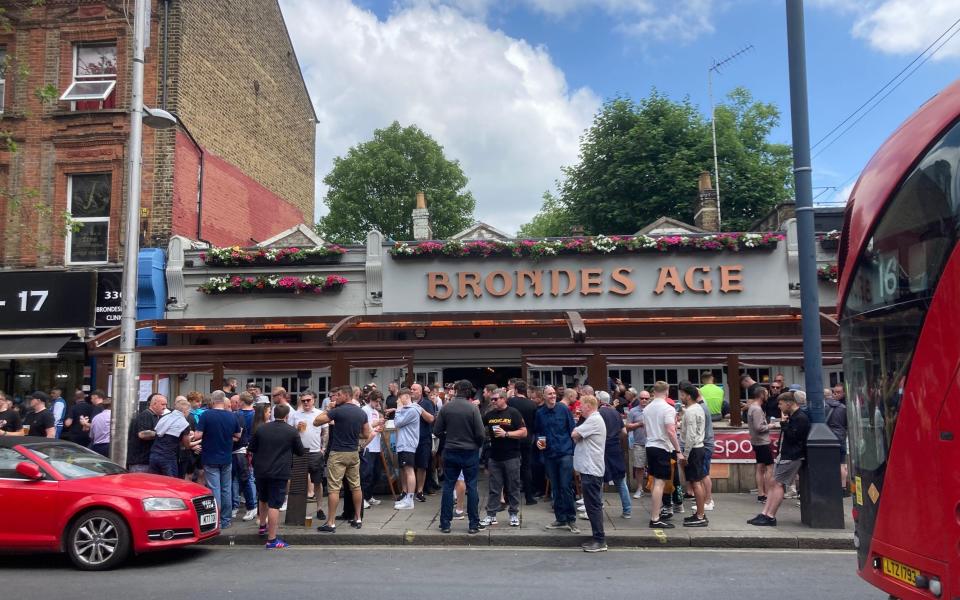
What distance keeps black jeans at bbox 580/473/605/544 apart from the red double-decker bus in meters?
3.41

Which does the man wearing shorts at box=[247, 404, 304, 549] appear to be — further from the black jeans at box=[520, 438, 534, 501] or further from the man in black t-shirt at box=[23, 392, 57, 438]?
the man in black t-shirt at box=[23, 392, 57, 438]

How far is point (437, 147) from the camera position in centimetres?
3809

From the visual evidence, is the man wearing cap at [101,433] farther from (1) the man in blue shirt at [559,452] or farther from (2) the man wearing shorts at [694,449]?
(2) the man wearing shorts at [694,449]

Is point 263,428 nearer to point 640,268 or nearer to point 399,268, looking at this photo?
point 399,268

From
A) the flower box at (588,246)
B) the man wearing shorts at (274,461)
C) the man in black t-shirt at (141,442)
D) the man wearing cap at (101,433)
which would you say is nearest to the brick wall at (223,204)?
the flower box at (588,246)

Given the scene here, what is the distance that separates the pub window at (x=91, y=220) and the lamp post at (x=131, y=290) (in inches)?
302

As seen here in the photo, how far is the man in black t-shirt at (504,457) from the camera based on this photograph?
9.48 m

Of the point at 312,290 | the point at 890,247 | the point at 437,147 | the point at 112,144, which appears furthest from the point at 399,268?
the point at 437,147

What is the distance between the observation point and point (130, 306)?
10.3 meters

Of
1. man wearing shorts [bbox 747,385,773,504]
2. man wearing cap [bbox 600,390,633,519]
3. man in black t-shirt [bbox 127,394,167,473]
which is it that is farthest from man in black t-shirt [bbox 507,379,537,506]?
man in black t-shirt [bbox 127,394,167,473]

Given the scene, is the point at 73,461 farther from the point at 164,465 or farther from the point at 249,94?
the point at 249,94

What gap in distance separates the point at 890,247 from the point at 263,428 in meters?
6.92

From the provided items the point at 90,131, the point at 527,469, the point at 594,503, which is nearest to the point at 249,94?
the point at 90,131

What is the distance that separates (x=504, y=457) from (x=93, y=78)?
14560mm
